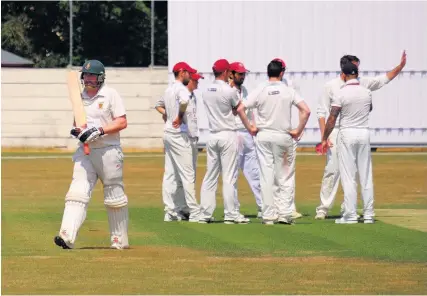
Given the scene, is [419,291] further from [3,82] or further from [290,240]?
[3,82]

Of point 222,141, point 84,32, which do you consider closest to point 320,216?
point 222,141

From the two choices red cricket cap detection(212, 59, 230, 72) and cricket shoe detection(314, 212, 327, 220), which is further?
cricket shoe detection(314, 212, 327, 220)

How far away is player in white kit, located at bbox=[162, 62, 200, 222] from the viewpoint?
1897 centimetres

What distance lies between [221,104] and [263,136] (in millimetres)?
670

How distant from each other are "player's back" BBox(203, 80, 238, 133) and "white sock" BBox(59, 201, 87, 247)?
387 cm

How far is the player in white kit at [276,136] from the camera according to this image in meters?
18.3

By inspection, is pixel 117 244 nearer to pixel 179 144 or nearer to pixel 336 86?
pixel 179 144

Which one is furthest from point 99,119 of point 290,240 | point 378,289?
point 378,289

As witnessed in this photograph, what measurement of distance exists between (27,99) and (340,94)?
2529 centimetres

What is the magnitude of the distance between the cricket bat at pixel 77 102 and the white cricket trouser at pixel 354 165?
4.68 m

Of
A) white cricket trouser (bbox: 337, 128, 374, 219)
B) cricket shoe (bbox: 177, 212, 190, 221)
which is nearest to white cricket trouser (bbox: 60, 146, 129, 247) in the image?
cricket shoe (bbox: 177, 212, 190, 221)

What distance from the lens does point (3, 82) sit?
42.7 meters

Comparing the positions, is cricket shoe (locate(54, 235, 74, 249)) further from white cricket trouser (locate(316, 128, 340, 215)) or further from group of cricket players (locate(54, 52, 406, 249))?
white cricket trouser (locate(316, 128, 340, 215))

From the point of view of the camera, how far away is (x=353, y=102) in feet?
60.6
